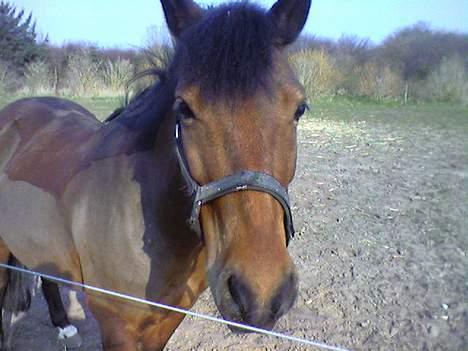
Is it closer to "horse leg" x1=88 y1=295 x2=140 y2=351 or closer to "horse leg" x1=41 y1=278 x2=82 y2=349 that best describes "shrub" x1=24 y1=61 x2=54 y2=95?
"horse leg" x1=41 y1=278 x2=82 y2=349

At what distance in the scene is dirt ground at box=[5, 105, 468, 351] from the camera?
314cm

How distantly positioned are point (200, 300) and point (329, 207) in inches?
104

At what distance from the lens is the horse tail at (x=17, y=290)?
3.23 m

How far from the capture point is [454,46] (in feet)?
72.9

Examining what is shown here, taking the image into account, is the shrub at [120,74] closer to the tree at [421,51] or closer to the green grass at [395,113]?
the green grass at [395,113]

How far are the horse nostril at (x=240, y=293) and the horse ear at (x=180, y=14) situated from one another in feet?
3.44

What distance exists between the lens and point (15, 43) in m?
28.9

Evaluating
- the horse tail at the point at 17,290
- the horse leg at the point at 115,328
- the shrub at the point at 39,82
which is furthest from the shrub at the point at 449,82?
the horse leg at the point at 115,328

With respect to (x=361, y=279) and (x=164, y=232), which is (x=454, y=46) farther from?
(x=164, y=232)

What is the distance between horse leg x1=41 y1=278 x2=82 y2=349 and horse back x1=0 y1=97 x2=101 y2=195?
1.09 metres

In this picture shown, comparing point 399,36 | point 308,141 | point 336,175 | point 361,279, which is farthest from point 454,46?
point 361,279

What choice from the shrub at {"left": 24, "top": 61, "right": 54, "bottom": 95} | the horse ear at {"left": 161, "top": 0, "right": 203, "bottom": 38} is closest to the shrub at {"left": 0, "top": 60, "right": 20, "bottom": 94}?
the shrub at {"left": 24, "top": 61, "right": 54, "bottom": 95}

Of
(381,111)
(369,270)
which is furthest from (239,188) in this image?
(381,111)

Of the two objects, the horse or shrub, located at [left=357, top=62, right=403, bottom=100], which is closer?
the horse
